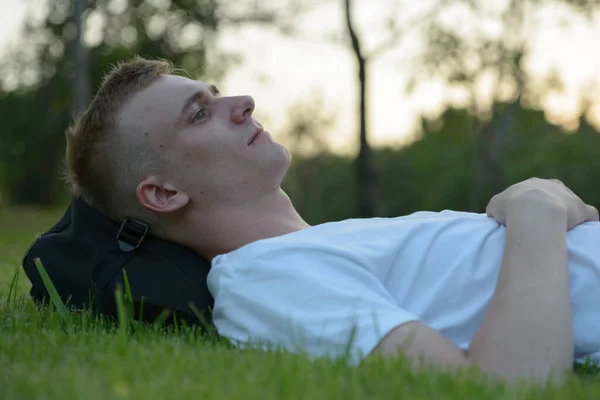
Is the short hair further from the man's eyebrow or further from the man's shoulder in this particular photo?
the man's shoulder

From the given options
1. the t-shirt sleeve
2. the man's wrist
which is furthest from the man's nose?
the man's wrist

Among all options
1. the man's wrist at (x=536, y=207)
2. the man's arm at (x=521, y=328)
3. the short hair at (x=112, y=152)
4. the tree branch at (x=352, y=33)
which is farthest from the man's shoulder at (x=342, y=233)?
the tree branch at (x=352, y=33)

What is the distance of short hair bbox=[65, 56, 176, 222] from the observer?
2.96m

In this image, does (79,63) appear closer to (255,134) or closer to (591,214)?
(255,134)

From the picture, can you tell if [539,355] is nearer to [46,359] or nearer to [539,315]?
[539,315]

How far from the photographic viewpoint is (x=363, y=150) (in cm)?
1414

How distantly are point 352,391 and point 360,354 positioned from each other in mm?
315

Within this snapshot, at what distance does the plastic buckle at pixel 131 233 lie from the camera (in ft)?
9.52

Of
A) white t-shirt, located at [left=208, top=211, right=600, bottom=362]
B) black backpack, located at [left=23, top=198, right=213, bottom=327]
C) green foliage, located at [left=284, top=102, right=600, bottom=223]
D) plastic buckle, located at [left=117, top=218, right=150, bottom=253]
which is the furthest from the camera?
green foliage, located at [left=284, top=102, right=600, bottom=223]

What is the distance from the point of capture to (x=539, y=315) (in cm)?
203

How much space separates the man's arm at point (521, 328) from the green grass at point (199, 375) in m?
0.11

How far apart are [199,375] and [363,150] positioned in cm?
1244

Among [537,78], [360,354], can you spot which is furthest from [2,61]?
[360,354]

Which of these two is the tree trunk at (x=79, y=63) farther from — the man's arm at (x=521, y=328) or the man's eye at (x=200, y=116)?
the man's arm at (x=521, y=328)
